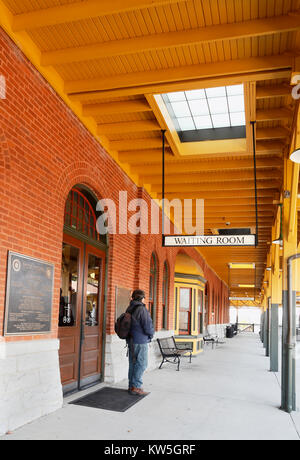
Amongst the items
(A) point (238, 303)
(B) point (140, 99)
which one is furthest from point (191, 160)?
(A) point (238, 303)

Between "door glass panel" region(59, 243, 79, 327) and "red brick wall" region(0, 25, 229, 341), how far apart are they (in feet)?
2.74

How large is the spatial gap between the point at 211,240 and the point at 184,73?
121 inches

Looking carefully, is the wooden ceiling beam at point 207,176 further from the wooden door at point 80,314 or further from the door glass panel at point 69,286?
the door glass panel at point 69,286

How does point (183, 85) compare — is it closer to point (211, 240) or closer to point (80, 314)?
point (211, 240)

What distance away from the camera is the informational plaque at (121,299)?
925 centimetres

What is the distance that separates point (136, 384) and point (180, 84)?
515cm

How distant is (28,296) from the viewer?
18.4ft

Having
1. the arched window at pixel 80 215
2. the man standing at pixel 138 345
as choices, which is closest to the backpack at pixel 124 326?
the man standing at pixel 138 345

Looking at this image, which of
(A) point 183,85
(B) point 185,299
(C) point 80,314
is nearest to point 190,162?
(A) point 183,85

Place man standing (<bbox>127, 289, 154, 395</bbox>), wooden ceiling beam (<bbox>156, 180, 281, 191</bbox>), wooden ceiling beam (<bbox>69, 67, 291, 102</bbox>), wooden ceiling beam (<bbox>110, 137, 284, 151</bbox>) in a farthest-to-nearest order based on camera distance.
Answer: wooden ceiling beam (<bbox>156, 180, 281, 191</bbox>), wooden ceiling beam (<bbox>110, 137, 284, 151</bbox>), man standing (<bbox>127, 289, 154, 395</bbox>), wooden ceiling beam (<bbox>69, 67, 291, 102</bbox>)

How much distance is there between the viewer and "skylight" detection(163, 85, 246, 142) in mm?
7432

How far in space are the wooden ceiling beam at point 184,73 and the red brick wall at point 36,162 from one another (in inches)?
21.7

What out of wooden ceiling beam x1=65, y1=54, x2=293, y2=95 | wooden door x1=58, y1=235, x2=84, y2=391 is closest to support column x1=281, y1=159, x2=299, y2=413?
wooden ceiling beam x1=65, y1=54, x2=293, y2=95

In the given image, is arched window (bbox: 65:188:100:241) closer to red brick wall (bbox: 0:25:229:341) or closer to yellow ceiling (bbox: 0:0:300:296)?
red brick wall (bbox: 0:25:229:341)
